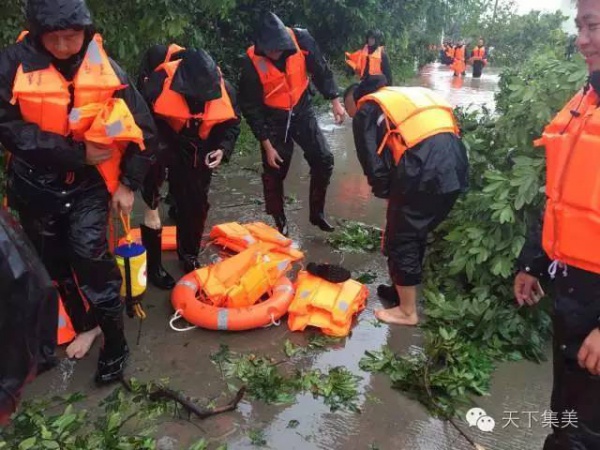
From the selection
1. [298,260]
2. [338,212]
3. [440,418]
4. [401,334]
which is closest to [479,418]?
[440,418]

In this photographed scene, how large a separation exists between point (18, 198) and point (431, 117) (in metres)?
2.43

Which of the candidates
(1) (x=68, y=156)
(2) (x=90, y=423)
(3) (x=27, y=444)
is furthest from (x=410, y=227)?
(3) (x=27, y=444)

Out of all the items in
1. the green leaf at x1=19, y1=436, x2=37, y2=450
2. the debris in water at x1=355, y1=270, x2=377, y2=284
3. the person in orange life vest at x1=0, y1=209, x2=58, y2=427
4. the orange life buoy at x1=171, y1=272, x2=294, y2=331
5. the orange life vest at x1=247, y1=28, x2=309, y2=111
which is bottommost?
the debris in water at x1=355, y1=270, x2=377, y2=284

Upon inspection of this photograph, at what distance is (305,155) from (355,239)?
905 mm

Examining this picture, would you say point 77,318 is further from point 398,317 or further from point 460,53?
point 460,53

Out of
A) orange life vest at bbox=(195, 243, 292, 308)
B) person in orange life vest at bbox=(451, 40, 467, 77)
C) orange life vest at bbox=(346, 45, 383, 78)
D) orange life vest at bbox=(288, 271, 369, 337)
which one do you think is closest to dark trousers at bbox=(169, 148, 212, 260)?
orange life vest at bbox=(195, 243, 292, 308)

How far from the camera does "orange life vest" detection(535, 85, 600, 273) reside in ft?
5.97

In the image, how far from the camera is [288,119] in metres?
5.11

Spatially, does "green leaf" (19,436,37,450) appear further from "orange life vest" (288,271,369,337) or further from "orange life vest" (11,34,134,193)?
"orange life vest" (288,271,369,337)

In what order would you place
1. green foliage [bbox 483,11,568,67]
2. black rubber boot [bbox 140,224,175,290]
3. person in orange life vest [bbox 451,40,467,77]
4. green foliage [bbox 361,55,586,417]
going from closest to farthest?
green foliage [bbox 361,55,586,417] → black rubber boot [bbox 140,224,175,290] → person in orange life vest [bbox 451,40,467,77] → green foliage [bbox 483,11,568,67]

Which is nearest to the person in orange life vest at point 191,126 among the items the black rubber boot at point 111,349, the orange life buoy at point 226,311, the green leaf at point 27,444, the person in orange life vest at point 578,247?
the orange life buoy at point 226,311

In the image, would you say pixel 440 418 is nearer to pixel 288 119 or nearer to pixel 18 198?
pixel 18 198

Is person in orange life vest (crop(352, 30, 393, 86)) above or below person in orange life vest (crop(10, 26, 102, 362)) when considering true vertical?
above

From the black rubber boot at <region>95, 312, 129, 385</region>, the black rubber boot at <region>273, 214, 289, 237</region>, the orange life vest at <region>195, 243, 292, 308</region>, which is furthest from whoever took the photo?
the black rubber boot at <region>273, 214, 289, 237</region>
